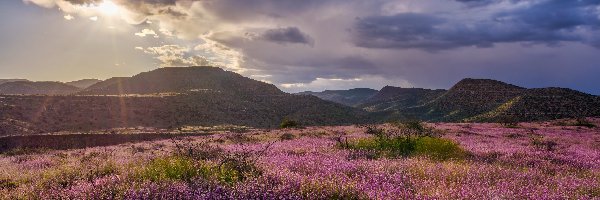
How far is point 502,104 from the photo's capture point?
3349 inches

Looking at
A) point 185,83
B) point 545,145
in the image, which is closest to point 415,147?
point 545,145

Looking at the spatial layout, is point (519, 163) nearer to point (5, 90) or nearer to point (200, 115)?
point (200, 115)

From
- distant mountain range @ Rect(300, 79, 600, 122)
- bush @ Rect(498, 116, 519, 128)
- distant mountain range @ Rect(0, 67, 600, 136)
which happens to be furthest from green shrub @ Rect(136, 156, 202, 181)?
distant mountain range @ Rect(0, 67, 600, 136)

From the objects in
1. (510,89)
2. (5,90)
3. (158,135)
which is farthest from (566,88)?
(5,90)

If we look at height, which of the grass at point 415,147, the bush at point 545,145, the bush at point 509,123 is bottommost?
the bush at point 509,123

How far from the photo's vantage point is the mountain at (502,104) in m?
67.6

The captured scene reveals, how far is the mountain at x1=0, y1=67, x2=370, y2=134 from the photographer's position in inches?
2306

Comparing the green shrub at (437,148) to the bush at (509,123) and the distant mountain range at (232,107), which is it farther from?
the distant mountain range at (232,107)

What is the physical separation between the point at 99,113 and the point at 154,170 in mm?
64017

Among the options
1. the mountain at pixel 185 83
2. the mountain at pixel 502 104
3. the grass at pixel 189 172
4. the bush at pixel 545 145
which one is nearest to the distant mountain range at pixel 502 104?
the mountain at pixel 502 104

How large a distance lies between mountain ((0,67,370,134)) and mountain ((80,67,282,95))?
270 mm

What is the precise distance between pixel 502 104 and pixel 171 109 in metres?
60.5

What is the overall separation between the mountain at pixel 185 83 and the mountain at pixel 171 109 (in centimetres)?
27

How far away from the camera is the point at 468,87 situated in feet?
372
